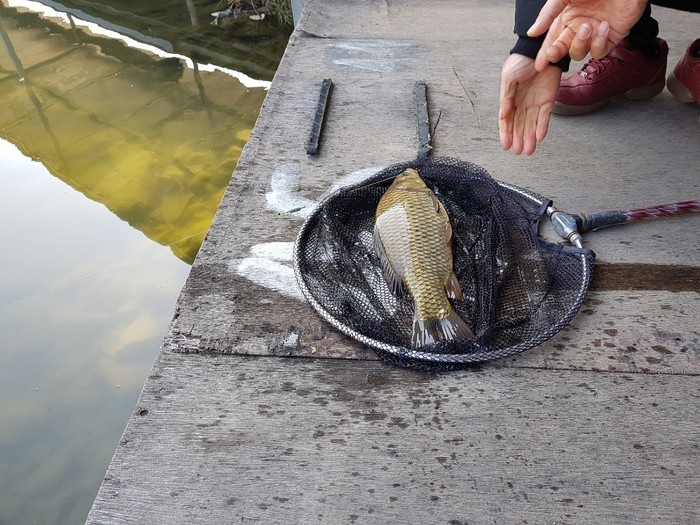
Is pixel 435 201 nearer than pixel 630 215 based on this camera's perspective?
Yes

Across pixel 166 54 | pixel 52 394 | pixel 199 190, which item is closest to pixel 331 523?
pixel 52 394

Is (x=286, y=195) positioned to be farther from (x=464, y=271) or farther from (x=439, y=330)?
(x=439, y=330)

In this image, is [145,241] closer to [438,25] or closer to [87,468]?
[87,468]

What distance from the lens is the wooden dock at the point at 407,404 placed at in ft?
3.87

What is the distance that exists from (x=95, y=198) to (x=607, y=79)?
311cm

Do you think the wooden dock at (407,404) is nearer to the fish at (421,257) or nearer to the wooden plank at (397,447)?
the wooden plank at (397,447)

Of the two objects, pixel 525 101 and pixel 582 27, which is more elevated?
pixel 582 27

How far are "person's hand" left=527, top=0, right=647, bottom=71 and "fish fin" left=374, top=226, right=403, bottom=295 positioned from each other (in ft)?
2.17

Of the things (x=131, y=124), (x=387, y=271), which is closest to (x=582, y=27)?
(x=387, y=271)

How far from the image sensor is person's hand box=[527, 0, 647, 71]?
150 centimetres

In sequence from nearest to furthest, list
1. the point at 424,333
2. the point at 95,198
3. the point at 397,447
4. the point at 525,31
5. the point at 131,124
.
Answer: the point at 397,447
the point at 424,333
the point at 525,31
the point at 95,198
the point at 131,124

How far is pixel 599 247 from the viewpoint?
182cm

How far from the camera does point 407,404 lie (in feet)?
4.48

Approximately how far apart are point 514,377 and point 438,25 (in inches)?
107
